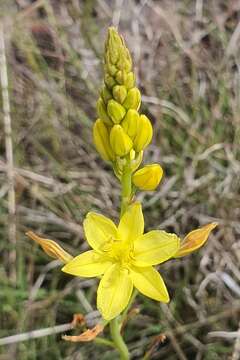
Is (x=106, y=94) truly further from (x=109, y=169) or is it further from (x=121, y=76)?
(x=109, y=169)

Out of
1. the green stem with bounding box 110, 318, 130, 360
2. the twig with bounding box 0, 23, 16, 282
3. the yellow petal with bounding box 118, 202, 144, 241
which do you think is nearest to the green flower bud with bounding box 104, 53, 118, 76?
the yellow petal with bounding box 118, 202, 144, 241

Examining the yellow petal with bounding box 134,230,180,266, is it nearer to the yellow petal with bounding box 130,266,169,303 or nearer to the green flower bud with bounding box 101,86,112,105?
the yellow petal with bounding box 130,266,169,303

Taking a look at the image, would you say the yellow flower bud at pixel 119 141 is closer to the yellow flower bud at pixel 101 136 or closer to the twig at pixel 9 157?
the yellow flower bud at pixel 101 136

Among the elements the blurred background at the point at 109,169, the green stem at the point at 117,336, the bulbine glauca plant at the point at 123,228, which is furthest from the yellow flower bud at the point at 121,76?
the blurred background at the point at 109,169

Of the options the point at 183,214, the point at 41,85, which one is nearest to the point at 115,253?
the point at 183,214

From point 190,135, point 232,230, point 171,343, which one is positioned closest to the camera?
point 171,343

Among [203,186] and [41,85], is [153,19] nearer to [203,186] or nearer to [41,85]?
[41,85]
